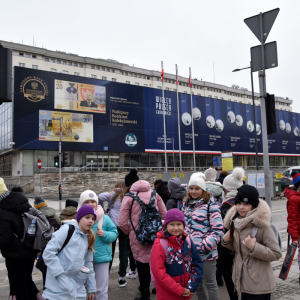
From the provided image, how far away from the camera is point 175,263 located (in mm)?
2941

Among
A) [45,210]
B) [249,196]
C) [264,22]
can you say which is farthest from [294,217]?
[45,210]

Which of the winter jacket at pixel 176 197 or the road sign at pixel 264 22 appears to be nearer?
the winter jacket at pixel 176 197

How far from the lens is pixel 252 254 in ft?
9.80

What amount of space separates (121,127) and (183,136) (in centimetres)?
1029

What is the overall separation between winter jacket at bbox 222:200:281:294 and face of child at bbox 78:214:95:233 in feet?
5.39

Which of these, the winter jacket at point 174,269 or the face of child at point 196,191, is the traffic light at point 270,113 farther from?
the winter jacket at point 174,269

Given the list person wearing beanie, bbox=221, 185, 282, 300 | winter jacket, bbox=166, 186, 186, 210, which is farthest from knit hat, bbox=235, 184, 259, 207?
winter jacket, bbox=166, 186, 186, 210

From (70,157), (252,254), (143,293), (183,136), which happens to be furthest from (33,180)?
(252,254)

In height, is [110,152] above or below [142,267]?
above

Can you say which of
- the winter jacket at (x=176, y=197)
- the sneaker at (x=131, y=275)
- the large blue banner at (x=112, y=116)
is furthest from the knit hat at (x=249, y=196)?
the large blue banner at (x=112, y=116)

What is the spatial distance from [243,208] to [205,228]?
25.3 inches

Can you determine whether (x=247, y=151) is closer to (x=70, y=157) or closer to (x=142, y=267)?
(x=70, y=157)

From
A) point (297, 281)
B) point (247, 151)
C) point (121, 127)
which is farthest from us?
point (247, 151)

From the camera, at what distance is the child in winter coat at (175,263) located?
288 centimetres
